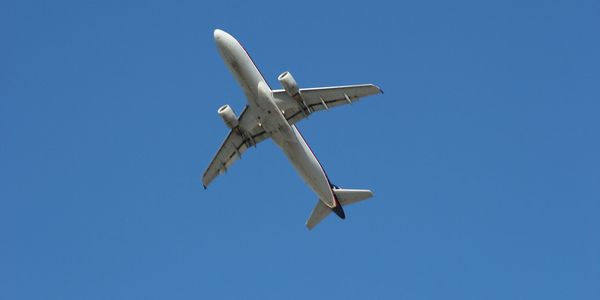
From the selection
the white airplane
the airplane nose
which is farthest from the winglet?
the airplane nose

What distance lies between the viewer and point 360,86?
6475 cm

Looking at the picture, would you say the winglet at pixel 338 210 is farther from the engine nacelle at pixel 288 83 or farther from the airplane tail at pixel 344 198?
the engine nacelle at pixel 288 83

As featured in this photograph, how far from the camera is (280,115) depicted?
215ft

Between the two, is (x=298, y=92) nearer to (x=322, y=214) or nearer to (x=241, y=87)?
(x=241, y=87)

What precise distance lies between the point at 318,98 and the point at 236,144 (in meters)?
9.28

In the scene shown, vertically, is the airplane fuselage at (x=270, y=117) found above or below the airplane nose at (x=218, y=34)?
below

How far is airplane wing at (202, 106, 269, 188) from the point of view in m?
69.4

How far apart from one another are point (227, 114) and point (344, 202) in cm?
1269

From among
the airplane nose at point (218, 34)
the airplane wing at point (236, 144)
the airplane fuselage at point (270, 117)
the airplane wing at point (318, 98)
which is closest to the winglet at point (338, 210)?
the airplane fuselage at point (270, 117)

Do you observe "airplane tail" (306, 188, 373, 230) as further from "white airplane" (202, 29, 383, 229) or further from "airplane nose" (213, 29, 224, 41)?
"airplane nose" (213, 29, 224, 41)

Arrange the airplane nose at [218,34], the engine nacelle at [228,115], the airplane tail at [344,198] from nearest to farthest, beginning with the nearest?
the airplane nose at [218,34] < the engine nacelle at [228,115] < the airplane tail at [344,198]

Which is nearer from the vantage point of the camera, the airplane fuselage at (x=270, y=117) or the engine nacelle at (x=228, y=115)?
the airplane fuselage at (x=270, y=117)

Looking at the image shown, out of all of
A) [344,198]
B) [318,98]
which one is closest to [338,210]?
[344,198]

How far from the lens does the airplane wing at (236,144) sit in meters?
69.4
